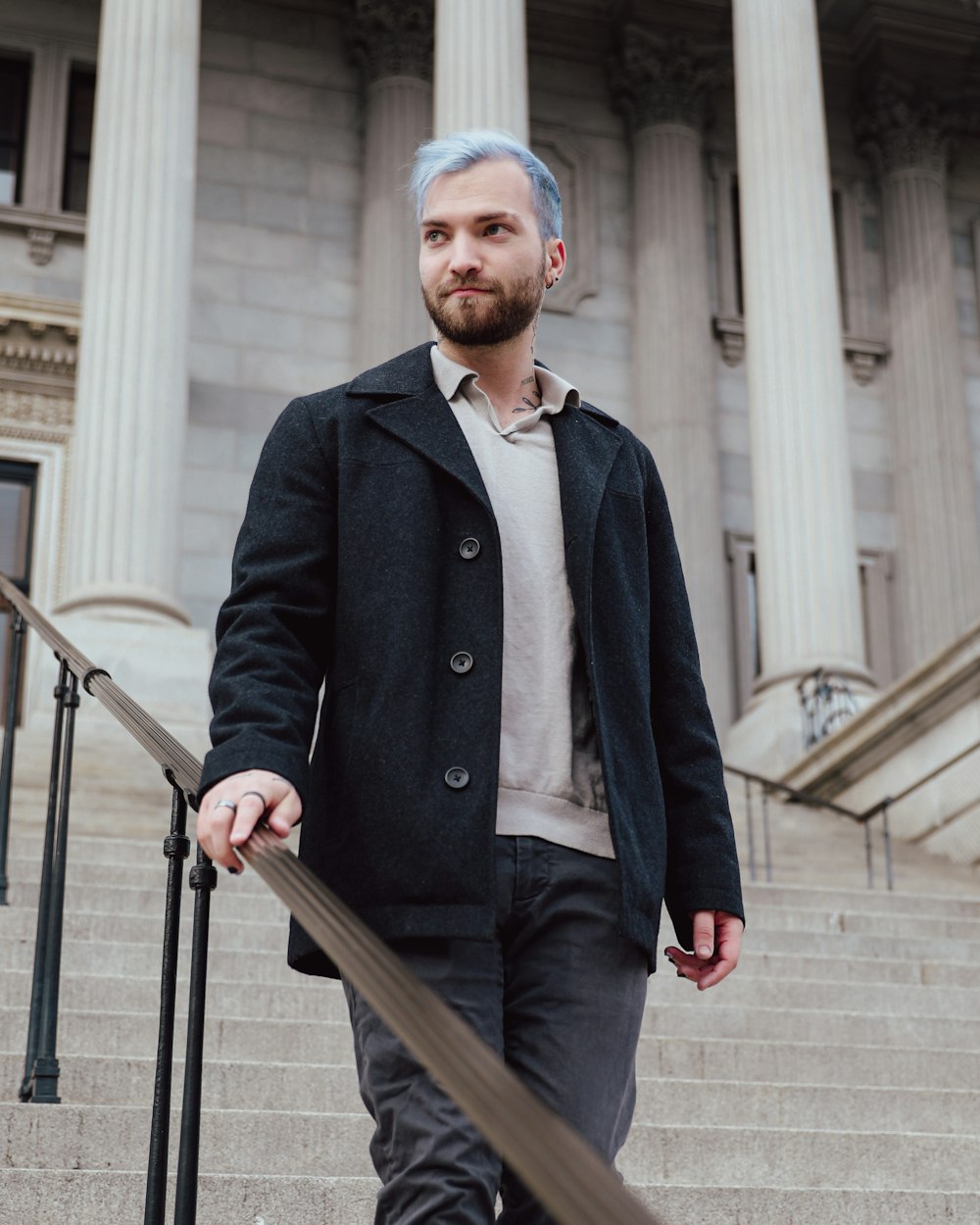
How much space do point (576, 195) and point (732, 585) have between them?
4.94 m

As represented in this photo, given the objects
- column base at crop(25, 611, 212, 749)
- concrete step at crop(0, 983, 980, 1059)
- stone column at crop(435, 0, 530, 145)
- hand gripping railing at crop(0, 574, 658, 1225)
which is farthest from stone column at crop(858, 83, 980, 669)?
hand gripping railing at crop(0, 574, 658, 1225)

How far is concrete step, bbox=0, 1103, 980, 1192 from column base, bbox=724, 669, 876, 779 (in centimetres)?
1012

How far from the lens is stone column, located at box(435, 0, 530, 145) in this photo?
1702cm

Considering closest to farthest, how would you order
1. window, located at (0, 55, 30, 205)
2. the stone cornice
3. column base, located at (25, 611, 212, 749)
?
column base, located at (25, 611, 212, 749) < the stone cornice < window, located at (0, 55, 30, 205)

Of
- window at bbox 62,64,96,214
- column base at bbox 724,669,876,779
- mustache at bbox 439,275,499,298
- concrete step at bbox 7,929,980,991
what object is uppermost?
window at bbox 62,64,96,214

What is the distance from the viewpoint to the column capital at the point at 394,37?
21.1 metres

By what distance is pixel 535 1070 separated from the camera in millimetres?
2645

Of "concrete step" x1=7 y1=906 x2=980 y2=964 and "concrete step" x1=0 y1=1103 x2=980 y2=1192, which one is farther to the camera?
"concrete step" x1=7 y1=906 x2=980 y2=964

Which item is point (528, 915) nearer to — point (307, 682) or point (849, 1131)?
point (307, 682)

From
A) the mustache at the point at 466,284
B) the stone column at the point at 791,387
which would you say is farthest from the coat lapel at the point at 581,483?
the stone column at the point at 791,387

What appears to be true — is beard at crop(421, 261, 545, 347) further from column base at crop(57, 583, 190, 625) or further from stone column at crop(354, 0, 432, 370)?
stone column at crop(354, 0, 432, 370)

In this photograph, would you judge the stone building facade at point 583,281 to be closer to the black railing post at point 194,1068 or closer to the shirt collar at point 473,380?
the black railing post at point 194,1068

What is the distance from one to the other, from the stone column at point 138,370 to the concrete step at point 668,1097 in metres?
8.26

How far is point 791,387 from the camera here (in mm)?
17094
